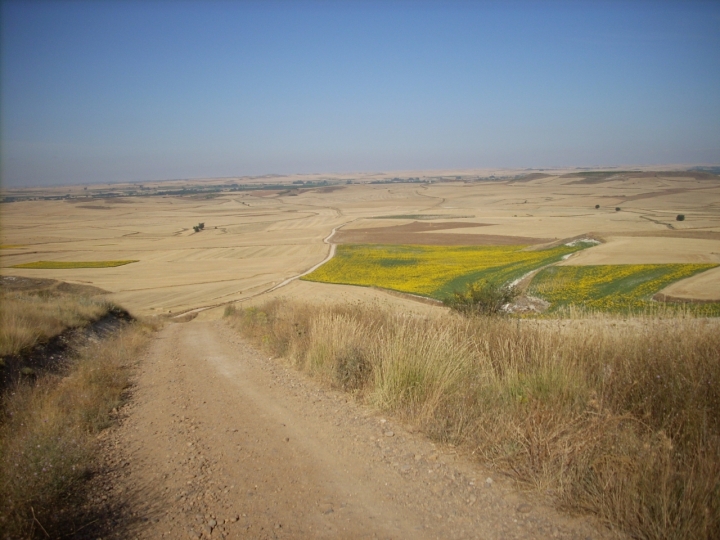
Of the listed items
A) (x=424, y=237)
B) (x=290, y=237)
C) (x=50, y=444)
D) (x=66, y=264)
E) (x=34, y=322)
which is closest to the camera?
(x=50, y=444)

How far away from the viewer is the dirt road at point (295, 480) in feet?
11.3

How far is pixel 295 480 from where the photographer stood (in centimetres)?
409

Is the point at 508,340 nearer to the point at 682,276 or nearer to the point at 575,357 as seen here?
the point at 575,357

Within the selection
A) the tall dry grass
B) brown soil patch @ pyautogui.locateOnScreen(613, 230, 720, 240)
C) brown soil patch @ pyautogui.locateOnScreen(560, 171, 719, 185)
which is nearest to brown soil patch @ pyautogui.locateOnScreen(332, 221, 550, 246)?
brown soil patch @ pyautogui.locateOnScreen(613, 230, 720, 240)

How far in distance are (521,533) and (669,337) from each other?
3.05 m

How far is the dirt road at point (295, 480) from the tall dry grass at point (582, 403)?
28 centimetres

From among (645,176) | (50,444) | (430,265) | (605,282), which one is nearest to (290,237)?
(430,265)

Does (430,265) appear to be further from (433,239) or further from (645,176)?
(645,176)

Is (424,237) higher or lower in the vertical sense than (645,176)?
lower

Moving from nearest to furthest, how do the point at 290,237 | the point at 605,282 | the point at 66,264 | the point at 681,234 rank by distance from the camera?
the point at 605,282 < the point at 681,234 < the point at 66,264 < the point at 290,237

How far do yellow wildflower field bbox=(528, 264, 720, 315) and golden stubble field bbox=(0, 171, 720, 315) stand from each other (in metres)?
1.65

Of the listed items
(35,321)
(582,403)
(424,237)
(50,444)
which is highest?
(582,403)

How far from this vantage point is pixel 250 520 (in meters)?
3.57

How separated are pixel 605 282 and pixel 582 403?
2616 centimetres
